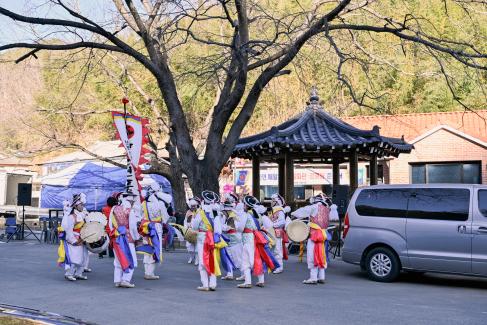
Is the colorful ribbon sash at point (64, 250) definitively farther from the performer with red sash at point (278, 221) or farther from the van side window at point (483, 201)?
the van side window at point (483, 201)

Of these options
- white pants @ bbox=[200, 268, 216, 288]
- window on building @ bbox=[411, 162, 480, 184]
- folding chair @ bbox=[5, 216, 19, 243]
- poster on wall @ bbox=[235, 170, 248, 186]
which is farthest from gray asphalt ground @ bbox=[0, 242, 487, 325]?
poster on wall @ bbox=[235, 170, 248, 186]

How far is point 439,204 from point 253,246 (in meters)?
3.69

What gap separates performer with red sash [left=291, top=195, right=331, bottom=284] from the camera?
12.2 metres

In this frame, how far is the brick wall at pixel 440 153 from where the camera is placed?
27.8 metres

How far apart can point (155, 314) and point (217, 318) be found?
93cm

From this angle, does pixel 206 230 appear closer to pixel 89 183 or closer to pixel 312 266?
pixel 312 266

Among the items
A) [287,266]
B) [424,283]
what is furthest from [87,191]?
[424,283]

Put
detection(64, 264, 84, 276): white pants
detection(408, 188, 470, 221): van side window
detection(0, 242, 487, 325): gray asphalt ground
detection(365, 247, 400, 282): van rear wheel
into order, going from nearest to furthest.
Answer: detection(0, 242, 487, 325): gray asphalt ground < detection(408, 188, 470, 221): van side window < detection(365, 247, 400, 282): van rear wheel < detection(64, 264, 84, 276): white pants

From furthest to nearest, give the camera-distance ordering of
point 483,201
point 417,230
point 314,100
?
point 314,100 → point 417,230 → point 483,201

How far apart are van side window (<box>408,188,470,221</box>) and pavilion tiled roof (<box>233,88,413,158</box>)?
6226 mm

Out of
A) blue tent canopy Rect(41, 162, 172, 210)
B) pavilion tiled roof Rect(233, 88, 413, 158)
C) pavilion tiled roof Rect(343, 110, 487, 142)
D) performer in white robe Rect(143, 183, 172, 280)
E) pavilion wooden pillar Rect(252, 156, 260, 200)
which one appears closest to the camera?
performer in white robe Rect(143, 183, 172, 280)

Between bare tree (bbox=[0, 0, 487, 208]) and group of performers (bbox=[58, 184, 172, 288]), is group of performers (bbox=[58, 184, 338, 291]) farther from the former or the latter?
bare tree (bbox=[0, 0, 487, 208])

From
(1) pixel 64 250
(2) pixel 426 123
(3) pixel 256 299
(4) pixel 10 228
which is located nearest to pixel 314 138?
(1) pixel 64 250

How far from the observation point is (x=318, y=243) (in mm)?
12281
